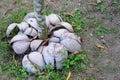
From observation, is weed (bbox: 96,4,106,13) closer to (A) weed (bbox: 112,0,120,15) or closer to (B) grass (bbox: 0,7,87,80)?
(A) weed (bbox: 112,0,120,15)

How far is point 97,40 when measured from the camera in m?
3.70

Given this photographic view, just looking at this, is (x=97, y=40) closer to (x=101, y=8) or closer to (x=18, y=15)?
(x=101, y=8)

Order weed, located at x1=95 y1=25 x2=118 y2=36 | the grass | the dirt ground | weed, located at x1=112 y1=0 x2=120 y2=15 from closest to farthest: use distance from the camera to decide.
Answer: the grass
the dirt ground
weed, located at x1=95 y1=25 x2=118 y2=36
weed, located at x1=112 y1=0 x2=120 y2=15

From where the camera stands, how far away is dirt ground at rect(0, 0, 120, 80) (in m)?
3.34

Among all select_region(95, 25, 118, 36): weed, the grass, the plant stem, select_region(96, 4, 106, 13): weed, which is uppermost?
the plant stem

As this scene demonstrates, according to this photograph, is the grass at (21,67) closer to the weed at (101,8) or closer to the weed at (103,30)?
the weed at (103,30)

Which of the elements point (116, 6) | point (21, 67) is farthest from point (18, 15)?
point (116, 6)

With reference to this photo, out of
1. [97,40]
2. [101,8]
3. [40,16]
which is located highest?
[40,16]

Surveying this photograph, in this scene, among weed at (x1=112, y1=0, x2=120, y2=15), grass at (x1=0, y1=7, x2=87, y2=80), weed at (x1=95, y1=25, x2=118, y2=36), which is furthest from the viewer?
weed at (x1=112, y1=0, x2=120, y2=15)

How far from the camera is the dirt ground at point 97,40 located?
3.34 m

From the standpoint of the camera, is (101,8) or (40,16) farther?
(101,8)

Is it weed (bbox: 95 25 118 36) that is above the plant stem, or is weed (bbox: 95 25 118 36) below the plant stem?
below

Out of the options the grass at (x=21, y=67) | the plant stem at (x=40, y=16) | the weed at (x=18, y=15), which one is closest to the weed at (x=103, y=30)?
the grass at (x=21, y=67)

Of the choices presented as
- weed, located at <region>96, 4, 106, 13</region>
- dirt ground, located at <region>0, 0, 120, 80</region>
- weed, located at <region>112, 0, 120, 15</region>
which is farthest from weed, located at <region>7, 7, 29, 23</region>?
weed, located at <region>112, 0, 120, 15</region>
